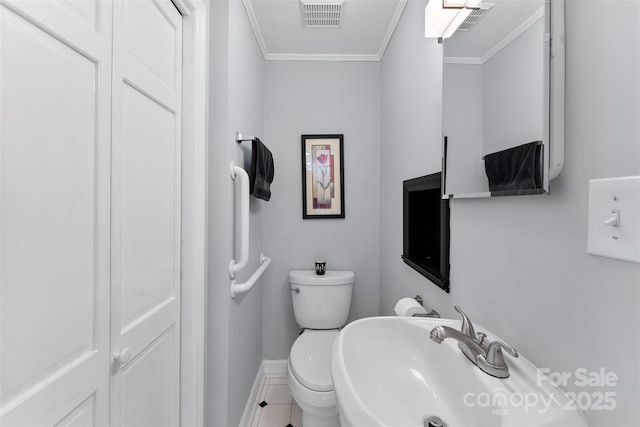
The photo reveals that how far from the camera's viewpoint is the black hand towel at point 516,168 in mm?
604

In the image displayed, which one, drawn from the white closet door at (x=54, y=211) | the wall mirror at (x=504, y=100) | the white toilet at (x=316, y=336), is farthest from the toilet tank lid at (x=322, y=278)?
the white closet door at (x=54, y=211)

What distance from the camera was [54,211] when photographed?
1.90 feet

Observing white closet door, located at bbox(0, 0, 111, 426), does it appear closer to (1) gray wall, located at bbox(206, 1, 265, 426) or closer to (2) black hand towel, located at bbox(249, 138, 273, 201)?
(1) gray wall, located at bbox(206, 1, 265, 426)

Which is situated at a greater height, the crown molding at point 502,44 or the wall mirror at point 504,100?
the crown molding at point 502,44

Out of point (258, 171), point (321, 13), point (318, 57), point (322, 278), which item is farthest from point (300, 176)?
point (321, 13)

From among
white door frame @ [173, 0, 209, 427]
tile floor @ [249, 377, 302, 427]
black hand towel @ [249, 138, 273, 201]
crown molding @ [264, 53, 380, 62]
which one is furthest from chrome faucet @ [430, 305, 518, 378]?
crown molding @ [264, 53, 380, 62]

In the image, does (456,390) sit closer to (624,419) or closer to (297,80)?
(624,419)

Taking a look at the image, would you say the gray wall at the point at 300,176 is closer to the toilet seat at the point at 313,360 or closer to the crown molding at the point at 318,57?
the crown molding at the point at 318,57

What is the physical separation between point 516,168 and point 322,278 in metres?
1.39

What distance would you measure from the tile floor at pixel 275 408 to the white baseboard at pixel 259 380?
0.03 metres

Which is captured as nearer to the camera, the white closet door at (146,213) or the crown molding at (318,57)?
the white closet door at (146,213)

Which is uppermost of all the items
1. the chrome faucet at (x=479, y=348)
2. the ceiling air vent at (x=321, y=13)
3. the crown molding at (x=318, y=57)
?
the ceiling air vent at (x=321, y=13)

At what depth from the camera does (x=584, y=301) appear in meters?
0.53

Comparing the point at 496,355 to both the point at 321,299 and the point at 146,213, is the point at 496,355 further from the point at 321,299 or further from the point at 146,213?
the point at 321,299
